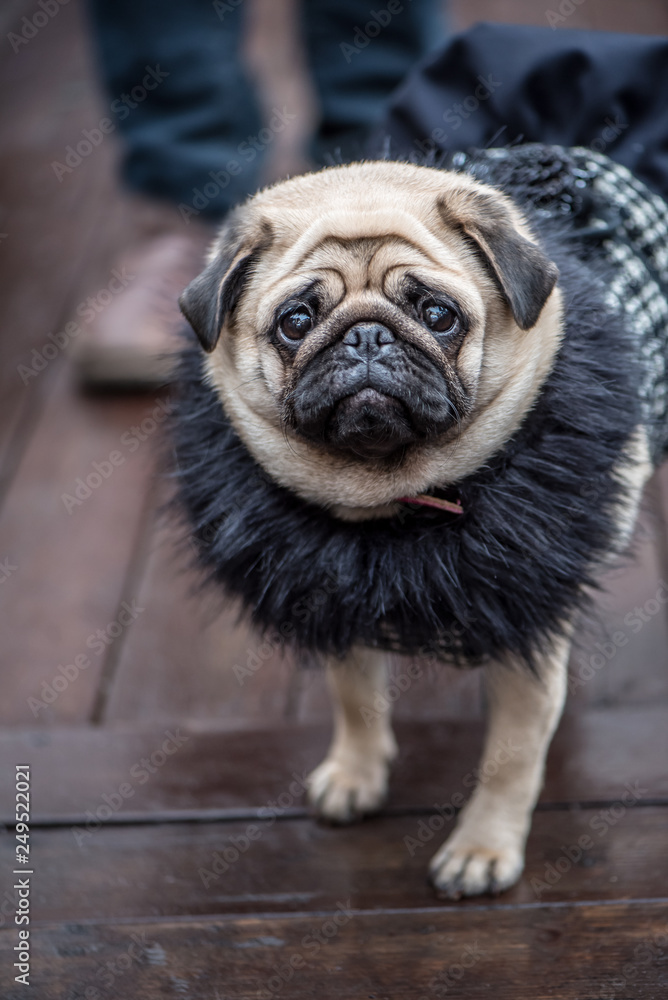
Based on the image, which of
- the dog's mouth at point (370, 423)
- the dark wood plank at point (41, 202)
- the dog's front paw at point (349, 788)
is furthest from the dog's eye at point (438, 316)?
the dark wood plank at point (41, 202)

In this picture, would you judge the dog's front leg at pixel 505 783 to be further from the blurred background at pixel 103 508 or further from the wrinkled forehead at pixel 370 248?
the wrinkled forehead at pixel 370 248

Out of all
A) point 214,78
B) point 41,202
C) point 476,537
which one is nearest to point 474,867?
point 476,537

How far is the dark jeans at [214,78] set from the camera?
260cm

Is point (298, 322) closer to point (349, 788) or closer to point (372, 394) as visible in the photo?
point (372, 394)

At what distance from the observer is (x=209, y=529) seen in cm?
147

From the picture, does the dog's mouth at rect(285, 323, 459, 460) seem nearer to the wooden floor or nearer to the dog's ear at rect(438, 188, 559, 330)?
the dog's ear at rect(438, 188, 559, 330)

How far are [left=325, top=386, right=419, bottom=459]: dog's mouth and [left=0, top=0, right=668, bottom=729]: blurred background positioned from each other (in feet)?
1.67

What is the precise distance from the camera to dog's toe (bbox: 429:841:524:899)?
1481mm

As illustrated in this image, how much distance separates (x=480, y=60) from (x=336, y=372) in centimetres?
94

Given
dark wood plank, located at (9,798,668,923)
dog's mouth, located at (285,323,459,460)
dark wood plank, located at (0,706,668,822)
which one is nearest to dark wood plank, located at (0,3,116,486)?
dark wood plank, located at (0,706,668,822)

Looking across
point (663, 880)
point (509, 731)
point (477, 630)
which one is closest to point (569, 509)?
point (477, 630)

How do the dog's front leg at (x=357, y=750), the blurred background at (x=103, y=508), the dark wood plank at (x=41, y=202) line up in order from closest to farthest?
the dog's front leg at (x=357, y=750) → the blurred background at (x=103, y=508) → the dark wood plank at (x=41, y=202)

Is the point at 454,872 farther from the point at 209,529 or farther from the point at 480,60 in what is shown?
the point at 480,60

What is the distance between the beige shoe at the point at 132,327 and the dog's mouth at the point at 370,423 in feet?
4.36
